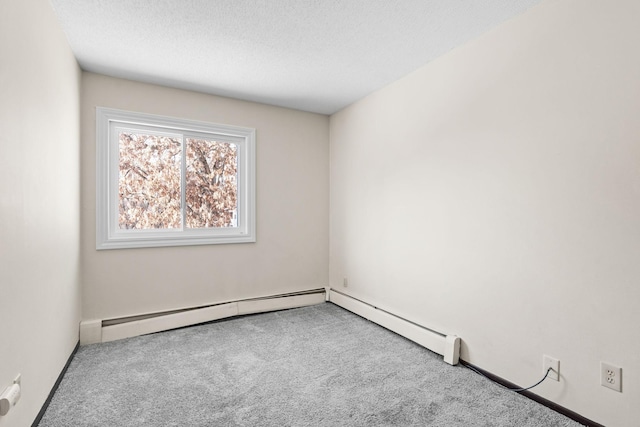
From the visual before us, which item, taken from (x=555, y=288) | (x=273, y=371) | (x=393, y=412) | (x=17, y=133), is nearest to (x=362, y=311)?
(x=273, y=371)

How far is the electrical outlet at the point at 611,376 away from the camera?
1575mm

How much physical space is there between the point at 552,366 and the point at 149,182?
3.43m

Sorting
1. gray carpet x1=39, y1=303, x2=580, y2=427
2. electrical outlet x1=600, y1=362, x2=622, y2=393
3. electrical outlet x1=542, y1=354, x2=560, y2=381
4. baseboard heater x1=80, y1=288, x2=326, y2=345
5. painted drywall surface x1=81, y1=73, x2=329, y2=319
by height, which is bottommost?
gray carpet x1=39, y1=303, x2=580, y2=427

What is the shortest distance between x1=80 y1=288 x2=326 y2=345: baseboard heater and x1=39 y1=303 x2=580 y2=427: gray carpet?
10cm

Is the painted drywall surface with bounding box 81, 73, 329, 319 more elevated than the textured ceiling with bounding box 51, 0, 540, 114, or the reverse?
the textured ceiling with bounding box 51, 0, 540, 114

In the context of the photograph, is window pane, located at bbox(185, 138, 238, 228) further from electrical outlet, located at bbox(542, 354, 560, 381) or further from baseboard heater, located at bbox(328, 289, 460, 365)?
electrical outlet, located at bbox(542, 354, 560, 381)

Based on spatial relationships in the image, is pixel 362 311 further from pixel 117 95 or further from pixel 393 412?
pixel 117 95

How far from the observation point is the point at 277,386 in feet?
6.77

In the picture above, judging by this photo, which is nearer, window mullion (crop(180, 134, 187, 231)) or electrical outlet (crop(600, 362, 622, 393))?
electrical outlet (crop(600, 362, 622, 393))

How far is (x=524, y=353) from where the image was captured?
1.97m

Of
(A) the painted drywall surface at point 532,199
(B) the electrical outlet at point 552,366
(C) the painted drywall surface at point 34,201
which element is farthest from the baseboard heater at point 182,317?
(B) the electrical outlet at point 552,366

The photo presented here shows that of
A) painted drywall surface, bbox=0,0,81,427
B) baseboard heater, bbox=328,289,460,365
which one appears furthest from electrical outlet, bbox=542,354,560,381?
painted drywall surface, bbox=0,0,81,427

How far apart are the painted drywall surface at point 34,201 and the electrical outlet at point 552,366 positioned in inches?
103

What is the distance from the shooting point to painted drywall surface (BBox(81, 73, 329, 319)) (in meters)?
2.84
